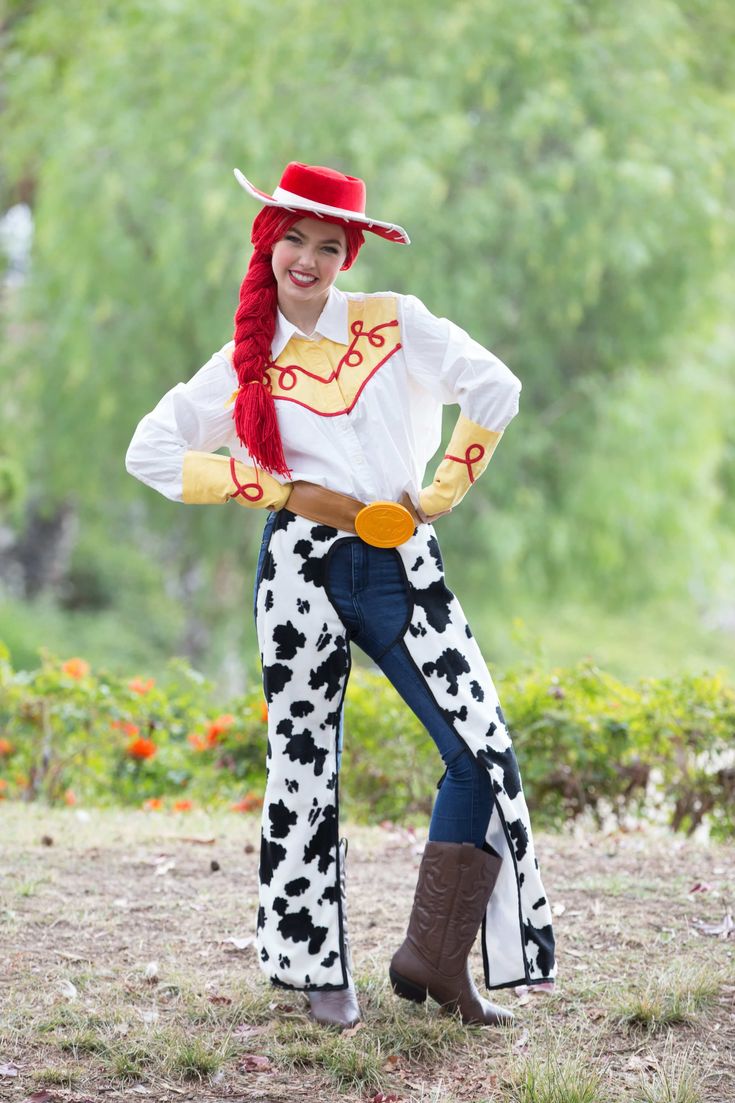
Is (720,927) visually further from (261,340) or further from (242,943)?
(261,340)

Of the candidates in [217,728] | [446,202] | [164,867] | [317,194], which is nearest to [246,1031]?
[164,867]

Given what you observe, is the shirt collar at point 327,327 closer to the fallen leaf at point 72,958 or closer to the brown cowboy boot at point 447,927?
the brown cowboy boot at point 447,927

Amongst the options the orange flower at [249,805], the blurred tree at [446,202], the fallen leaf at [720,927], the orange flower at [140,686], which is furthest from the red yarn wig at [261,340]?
the blurred tree at [446,202]

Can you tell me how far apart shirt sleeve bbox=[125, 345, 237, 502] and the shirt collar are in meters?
0.12

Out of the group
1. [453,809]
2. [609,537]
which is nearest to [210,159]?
[609,537]

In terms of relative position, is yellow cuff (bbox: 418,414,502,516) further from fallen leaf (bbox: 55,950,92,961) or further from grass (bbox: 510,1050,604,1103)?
fallen leaf (bbox: 55,950,92,961)

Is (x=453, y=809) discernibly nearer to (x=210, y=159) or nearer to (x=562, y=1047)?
(x=562, y=1047)

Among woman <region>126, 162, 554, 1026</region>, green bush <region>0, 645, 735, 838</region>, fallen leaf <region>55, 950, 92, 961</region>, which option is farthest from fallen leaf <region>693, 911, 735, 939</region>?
fallen leaf <region>55, 950, 92, 961</region>

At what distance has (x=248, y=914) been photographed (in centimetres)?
379

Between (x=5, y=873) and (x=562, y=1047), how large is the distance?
2.00m

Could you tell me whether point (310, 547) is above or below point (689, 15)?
below

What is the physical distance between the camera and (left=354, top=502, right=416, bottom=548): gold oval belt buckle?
9.18 feet

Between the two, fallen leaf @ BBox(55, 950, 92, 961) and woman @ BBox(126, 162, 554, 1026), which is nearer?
woman @ BBox(126, 162, 554, 1026)

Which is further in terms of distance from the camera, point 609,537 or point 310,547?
point 609,537
